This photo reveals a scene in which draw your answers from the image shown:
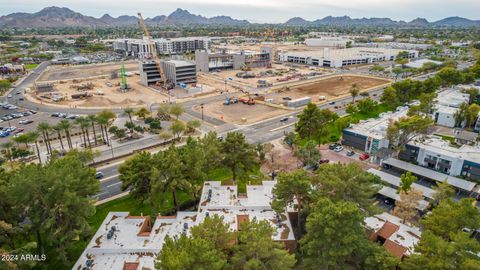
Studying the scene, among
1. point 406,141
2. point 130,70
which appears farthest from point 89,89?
point 406,141

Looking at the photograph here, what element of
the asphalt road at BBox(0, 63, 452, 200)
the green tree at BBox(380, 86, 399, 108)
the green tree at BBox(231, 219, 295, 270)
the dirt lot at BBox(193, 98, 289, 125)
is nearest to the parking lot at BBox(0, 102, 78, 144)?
the asphalt road at BBox(0, 63, 452, 200)

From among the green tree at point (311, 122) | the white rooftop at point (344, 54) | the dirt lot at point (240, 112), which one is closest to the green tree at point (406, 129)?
the green tree at point (311, 122)

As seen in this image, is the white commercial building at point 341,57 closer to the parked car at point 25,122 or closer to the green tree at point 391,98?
the green tree at point 391,98

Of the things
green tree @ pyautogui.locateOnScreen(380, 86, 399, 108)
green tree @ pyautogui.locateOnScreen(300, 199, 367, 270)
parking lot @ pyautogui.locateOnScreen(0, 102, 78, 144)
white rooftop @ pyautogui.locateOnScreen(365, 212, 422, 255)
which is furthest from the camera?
green tree @ pyautogui.locateOnScreen(380, 86, 399, 108)

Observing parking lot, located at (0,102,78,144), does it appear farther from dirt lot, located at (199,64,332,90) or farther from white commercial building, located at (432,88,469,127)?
white commercial building, located at (432,88,469,127)

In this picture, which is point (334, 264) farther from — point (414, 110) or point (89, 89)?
point (89, 89)

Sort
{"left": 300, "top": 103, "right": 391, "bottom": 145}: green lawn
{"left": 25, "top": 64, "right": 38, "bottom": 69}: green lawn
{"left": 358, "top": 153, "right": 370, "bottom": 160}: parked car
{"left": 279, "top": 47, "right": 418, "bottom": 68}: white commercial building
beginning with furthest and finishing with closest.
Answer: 1. {"left": 279, "top": 47, "right": 418, "bottom": 68}: white commercial building
2. {"left": 25, "top": 64, "right": 38, "bottom": 69}: green lawn
3. {"left": 300, "top": 103, "right": 391, "bottom": 145}: green lawn
4. {"left": 358, "top": 153, "right": 370, "bottom": 160}: parked car
